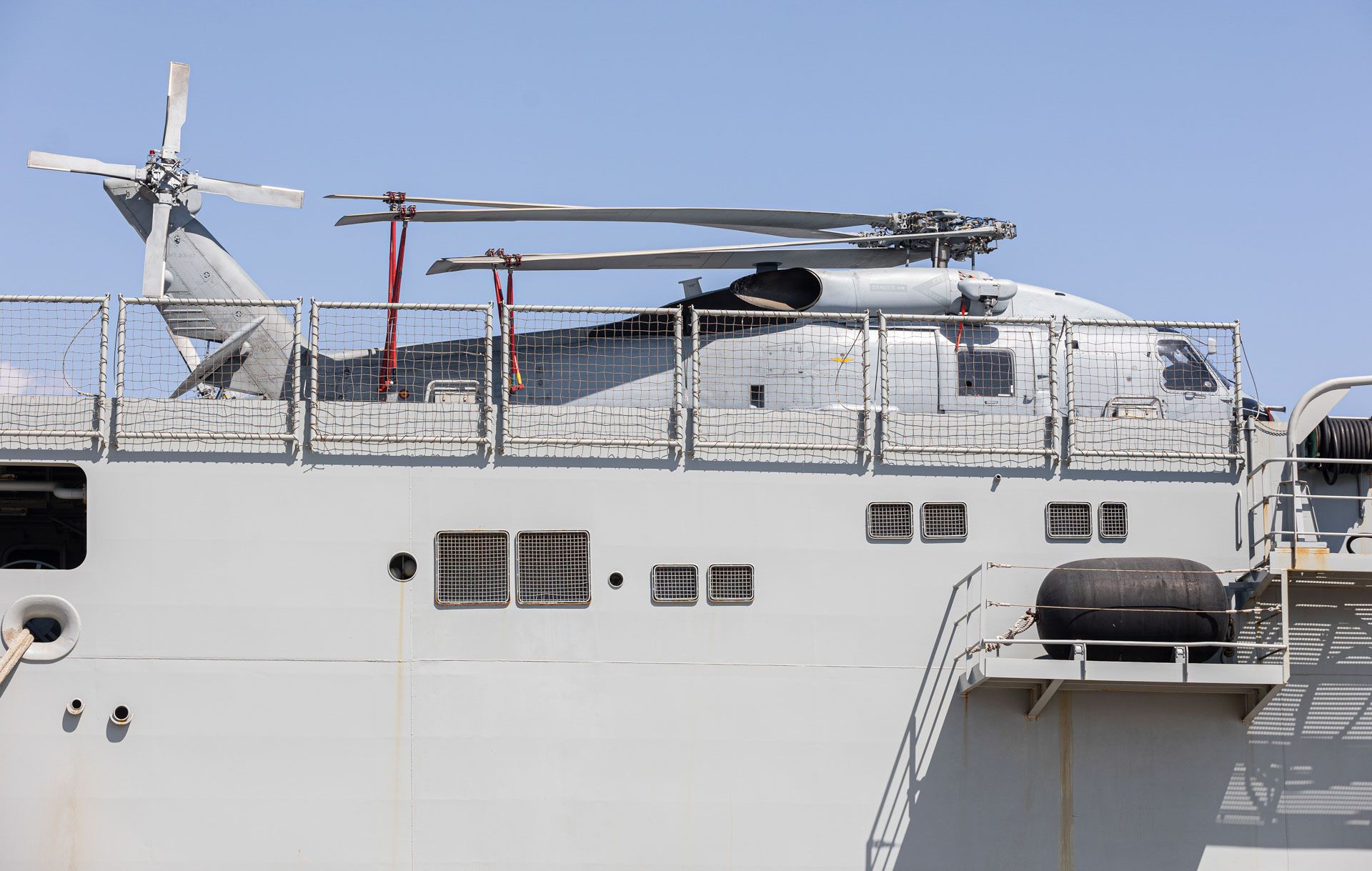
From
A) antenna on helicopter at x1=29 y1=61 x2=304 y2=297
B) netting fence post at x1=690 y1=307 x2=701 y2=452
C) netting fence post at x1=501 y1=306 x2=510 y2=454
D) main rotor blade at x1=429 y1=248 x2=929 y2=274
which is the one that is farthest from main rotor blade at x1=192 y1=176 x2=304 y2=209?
netting fence post at x1=690 y1=307 x2=701 y2=452

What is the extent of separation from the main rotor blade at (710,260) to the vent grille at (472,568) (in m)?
3.62

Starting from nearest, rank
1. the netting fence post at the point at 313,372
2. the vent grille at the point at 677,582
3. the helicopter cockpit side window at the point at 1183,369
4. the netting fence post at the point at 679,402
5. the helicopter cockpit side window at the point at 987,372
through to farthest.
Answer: the vent grille at the point at 677,582
the netting fence post at the point at 313,372
the netting fence post at the point at 679,402
the helicopter cockpit side window at the point at 987,372
the helicopter cockpit side window at the point at 1183,369

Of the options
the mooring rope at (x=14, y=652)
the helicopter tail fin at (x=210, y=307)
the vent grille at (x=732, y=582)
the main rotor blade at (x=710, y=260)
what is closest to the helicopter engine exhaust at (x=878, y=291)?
the main rotor blade at (x=710, y=260)

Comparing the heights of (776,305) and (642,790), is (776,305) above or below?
above

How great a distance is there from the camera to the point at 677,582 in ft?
45.3

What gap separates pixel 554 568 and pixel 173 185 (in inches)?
261

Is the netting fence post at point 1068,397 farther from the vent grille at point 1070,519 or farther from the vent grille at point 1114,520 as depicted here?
the vent grille at point 1114,520

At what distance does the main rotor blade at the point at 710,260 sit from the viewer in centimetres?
1596

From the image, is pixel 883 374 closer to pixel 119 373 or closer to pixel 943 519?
pixel 943 519

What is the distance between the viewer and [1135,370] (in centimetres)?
1570

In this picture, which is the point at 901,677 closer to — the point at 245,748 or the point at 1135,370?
the point at 1135,370

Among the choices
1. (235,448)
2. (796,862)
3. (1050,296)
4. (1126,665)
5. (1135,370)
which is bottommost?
(796,862)

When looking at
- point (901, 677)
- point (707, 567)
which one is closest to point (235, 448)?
point (707, 567)

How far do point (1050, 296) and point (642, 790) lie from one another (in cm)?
820
